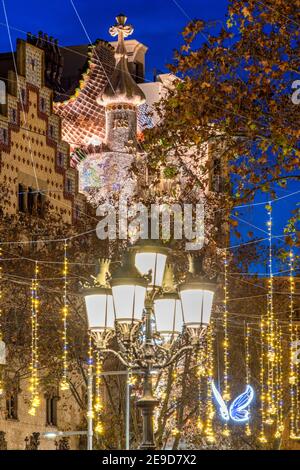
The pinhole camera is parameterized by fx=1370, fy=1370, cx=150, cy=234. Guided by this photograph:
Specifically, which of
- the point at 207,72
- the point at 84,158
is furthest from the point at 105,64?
the point at 207,72

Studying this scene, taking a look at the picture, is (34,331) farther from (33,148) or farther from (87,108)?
(87,108)

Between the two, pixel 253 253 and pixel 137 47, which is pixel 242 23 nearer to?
pixel 253 253

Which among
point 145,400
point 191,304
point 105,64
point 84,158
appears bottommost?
point 145,400

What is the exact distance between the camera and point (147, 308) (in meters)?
17.0

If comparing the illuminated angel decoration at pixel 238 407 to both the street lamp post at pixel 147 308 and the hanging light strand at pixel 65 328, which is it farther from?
the street lamp post at pixel 147 308

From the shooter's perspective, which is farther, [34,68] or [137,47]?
[137,47]

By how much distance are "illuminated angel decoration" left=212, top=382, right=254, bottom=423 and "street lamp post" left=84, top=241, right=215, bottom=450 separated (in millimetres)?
30116

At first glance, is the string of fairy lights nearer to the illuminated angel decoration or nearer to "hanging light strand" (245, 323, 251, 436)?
the illuminated angel decoration

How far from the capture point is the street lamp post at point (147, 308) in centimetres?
1645

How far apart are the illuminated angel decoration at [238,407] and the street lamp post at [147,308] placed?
3012 centimetres

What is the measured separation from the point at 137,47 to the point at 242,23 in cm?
5005

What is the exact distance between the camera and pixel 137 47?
224ft

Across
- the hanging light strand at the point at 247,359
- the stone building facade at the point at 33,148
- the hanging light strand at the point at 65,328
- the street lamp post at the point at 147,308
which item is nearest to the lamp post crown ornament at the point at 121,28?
the stone building facade at the point at 33,148

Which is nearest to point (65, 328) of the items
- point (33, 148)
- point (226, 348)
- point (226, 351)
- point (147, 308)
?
point (226, 348)
